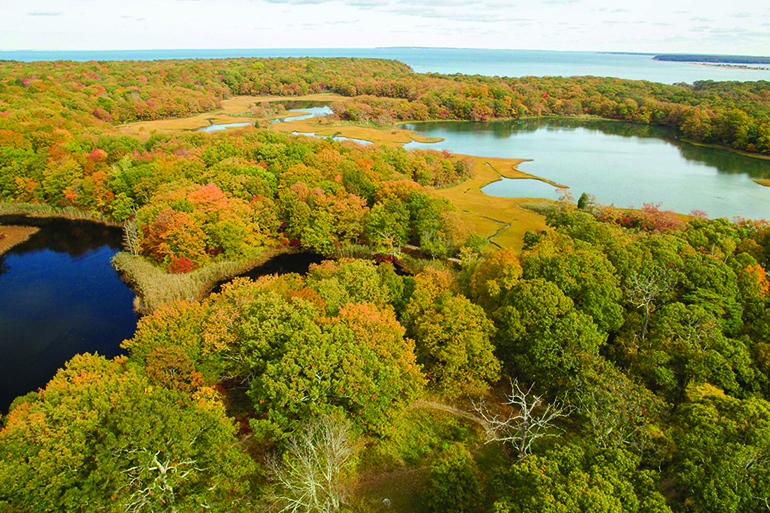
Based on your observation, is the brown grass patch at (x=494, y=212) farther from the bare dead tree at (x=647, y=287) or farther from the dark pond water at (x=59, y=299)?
the dark pond water at (x=59, y=299)

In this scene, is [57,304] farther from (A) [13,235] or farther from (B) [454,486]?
(B) [454,486]

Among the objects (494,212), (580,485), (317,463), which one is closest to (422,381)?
(317,463)

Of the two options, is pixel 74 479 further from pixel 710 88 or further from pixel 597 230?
pixel 710 88

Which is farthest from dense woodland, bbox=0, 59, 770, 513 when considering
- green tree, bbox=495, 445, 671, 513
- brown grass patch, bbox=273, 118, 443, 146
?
brown grass patch, bbox=273, 118, 443, 146

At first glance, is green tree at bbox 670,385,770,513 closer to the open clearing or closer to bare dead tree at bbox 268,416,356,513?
bare dead tree at bbox 268,416,356,513

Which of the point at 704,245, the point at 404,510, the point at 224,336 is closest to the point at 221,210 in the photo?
the point at 224,336

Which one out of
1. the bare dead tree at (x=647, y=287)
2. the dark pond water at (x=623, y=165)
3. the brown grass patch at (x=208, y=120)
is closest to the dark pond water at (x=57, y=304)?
the bare dead tree at (x=647, y=287)

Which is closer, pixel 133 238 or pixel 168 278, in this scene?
pixel 168 278
